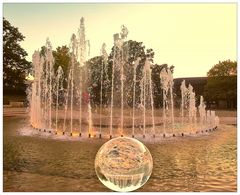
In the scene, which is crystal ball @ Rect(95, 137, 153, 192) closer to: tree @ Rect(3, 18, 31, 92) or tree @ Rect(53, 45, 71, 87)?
tree @ Rect(3, 18, 31, 92)

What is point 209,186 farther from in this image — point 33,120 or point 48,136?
point 33,120

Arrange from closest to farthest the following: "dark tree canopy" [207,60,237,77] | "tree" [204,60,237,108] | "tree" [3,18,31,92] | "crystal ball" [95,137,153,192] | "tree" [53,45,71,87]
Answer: "crystal ball" [95,137,153,192]
"tree" [3,18,31,92]
"tree" [204,60,237,108]
"tree" [53,45,71,87]
"dark tree canopy" [207,60,237,77]

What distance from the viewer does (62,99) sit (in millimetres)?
54812

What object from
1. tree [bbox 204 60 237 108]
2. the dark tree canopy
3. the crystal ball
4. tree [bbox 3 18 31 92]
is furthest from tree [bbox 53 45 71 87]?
the crystal ball

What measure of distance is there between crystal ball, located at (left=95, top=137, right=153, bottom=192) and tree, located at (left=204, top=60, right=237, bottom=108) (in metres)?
45.9

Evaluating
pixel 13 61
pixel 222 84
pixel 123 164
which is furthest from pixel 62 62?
pixel 123 164

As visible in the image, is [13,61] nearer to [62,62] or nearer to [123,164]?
[62,62]

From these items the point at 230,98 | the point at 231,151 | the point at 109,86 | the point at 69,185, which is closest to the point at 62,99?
the point at 109,86

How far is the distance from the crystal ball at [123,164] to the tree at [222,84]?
45.9 m

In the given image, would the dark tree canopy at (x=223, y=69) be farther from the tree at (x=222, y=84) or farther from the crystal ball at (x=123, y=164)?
the crystal ball at (x=123, y=164)

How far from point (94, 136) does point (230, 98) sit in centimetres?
3798

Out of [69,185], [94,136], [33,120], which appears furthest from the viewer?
[33,120]

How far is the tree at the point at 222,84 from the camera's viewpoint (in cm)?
5183

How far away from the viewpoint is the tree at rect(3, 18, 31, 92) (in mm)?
43719
